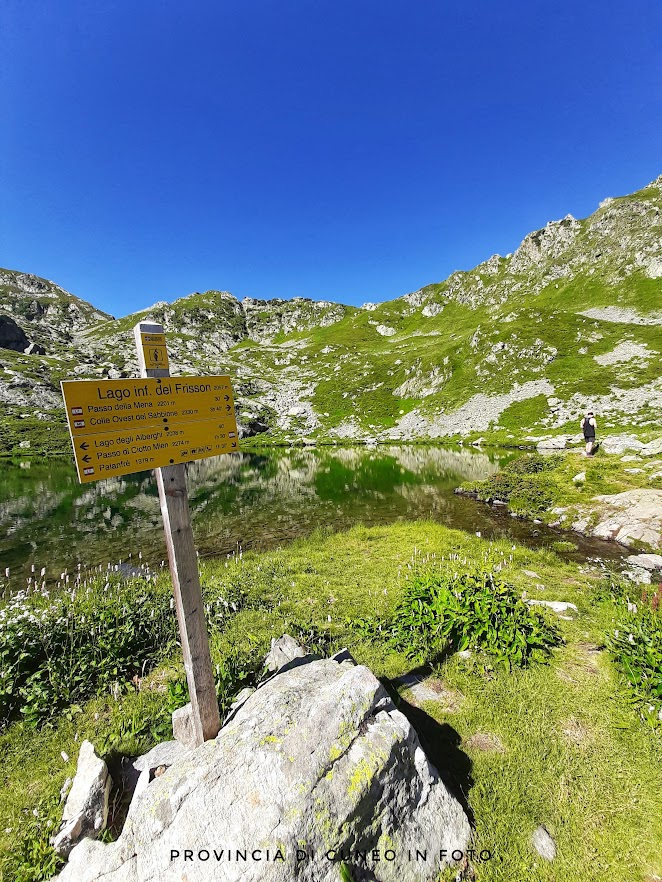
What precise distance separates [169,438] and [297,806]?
4.49 m

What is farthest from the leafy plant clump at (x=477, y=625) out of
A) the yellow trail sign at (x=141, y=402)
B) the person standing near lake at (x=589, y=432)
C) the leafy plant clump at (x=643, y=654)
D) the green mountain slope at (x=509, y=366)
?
the green mountain slope at (x=509, y=366)

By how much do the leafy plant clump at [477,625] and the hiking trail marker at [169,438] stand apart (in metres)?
4.85

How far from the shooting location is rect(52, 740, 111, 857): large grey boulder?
4.29 meters

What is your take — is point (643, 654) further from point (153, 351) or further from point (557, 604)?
point (153, 351)

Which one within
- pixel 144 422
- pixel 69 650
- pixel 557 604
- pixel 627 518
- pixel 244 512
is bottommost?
Answer: pixel 244 512

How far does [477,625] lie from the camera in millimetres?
7953

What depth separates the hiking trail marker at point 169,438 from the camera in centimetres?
437

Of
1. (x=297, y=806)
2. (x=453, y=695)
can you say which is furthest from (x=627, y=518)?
(x=297, y=806)

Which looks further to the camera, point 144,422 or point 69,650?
point 69,650

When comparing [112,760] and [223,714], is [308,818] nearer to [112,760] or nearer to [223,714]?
[223,714]

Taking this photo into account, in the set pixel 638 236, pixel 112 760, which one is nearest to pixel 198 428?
pixel 112 760

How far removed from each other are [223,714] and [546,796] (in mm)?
5087

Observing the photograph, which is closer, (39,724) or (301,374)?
(39,724)

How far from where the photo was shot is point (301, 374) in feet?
530
